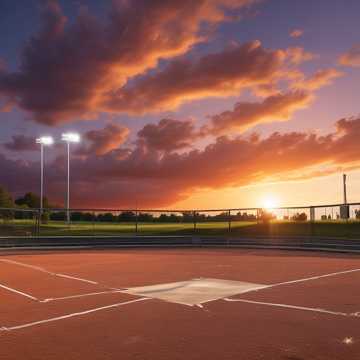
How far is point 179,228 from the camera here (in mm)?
31719

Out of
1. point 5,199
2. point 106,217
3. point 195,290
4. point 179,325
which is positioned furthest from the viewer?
point 5,199

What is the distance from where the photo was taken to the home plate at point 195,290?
9.30 meters

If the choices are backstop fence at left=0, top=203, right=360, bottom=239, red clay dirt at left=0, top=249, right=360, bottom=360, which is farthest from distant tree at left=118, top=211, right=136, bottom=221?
red clay dirt at left=0, top=249, right=360, bottom=360

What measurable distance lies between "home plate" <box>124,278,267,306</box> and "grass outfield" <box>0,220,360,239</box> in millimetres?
18623

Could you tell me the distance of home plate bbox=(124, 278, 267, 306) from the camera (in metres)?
9.30

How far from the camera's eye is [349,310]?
27.1 ft

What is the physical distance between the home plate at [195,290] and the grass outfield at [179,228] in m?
18.6

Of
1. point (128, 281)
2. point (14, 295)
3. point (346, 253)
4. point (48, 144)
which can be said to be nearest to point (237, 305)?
point (128, 281)

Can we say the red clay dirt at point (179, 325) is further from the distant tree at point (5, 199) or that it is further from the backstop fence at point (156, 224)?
the distant tree at point (5, 199)

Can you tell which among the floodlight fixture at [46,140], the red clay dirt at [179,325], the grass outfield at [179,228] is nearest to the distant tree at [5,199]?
the floodlight fixture at [46,140]

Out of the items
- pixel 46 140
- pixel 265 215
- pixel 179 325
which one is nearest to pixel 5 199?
pixel 46 140

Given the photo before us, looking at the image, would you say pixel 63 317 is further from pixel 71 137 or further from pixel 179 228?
pixel 71 137

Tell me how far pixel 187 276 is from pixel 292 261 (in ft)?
21.1

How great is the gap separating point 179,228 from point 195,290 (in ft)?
70.3
